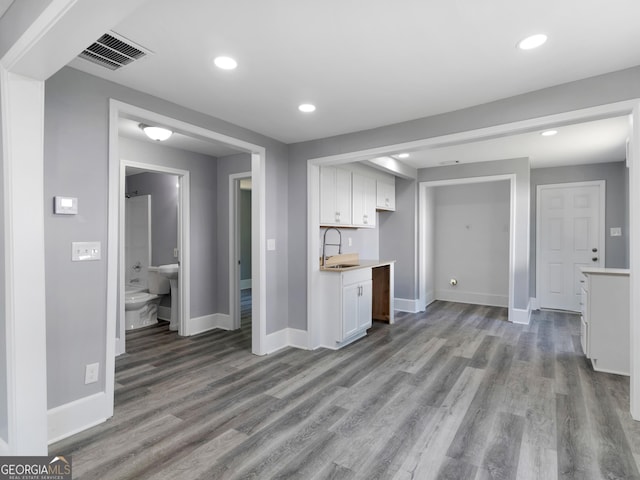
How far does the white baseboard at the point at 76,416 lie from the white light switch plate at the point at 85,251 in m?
0.94

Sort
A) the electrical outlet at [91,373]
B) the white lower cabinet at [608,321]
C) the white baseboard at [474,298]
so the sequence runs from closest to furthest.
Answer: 1. the electrical outlet at [91,373]
2. the white lower cabinet at [608,321]
3. the white baseboard at [474,298]

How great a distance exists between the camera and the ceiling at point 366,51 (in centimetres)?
175

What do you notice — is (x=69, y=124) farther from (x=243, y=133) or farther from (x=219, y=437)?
(x=219, y=437)

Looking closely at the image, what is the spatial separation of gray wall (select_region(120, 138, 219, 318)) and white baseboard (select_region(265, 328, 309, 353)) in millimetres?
1306

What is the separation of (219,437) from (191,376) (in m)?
1.12

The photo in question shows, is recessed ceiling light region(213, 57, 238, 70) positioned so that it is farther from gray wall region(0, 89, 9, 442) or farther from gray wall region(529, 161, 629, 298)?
gray wall region(529, 161, 629, 298)

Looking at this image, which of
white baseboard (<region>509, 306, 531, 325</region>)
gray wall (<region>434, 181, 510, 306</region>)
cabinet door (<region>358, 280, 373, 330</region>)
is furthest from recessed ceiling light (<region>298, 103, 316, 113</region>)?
gray wall (<region>434, 181, 510, 306</region>)

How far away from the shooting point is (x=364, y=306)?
14.6 feet

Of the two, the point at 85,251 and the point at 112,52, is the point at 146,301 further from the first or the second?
the point at 112,52

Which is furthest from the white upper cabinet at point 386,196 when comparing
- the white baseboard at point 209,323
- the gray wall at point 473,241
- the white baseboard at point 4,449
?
the white baseboard at point 4,449

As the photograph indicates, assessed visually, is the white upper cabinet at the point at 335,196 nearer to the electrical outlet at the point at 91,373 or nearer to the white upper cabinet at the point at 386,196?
the white upper cabinet at the point at 386,196

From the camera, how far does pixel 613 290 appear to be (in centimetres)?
327

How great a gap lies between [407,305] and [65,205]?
195 inches

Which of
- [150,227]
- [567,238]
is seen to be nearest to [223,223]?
[150,227]
